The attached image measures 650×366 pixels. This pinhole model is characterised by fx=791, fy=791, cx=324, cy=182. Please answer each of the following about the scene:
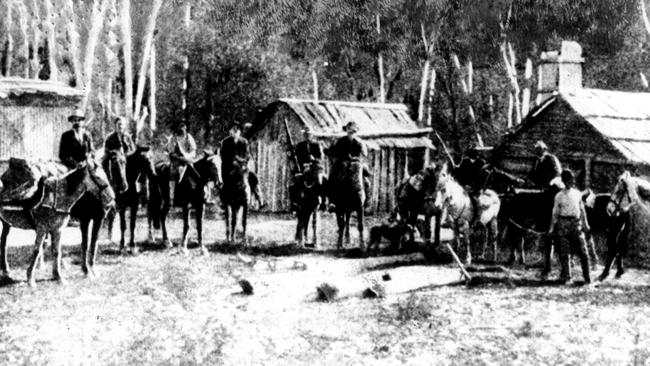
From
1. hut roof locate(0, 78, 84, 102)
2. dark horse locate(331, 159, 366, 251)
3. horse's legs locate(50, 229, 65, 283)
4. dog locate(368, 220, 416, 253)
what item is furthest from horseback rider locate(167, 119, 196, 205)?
hut roof locate(0, 78, 84, 102)

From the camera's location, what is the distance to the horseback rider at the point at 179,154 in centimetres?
1432

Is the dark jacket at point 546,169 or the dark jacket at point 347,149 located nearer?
the dark jacket at point 546,169

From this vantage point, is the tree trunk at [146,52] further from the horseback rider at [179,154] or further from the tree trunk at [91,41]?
the horseback rider at [179,154]

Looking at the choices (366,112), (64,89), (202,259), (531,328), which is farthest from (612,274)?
(64,89)

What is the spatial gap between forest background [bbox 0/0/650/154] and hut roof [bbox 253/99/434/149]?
294cm

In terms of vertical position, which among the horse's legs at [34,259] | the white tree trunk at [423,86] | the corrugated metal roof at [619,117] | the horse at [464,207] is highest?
the white tree trunk at [423,86]

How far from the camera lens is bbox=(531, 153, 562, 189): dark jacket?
43.9 ft

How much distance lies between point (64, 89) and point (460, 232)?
Answer: 11.3 m

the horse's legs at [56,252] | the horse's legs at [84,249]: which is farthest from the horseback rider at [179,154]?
the horse's legs at [56,252]

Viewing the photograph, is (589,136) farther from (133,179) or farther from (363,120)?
(133,179)

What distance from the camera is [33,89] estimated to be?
63.1 feet

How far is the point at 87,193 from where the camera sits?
11633mm

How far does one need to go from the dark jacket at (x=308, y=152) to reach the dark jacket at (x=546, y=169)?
14.7ft

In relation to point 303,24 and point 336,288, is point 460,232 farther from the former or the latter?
point 303,24
